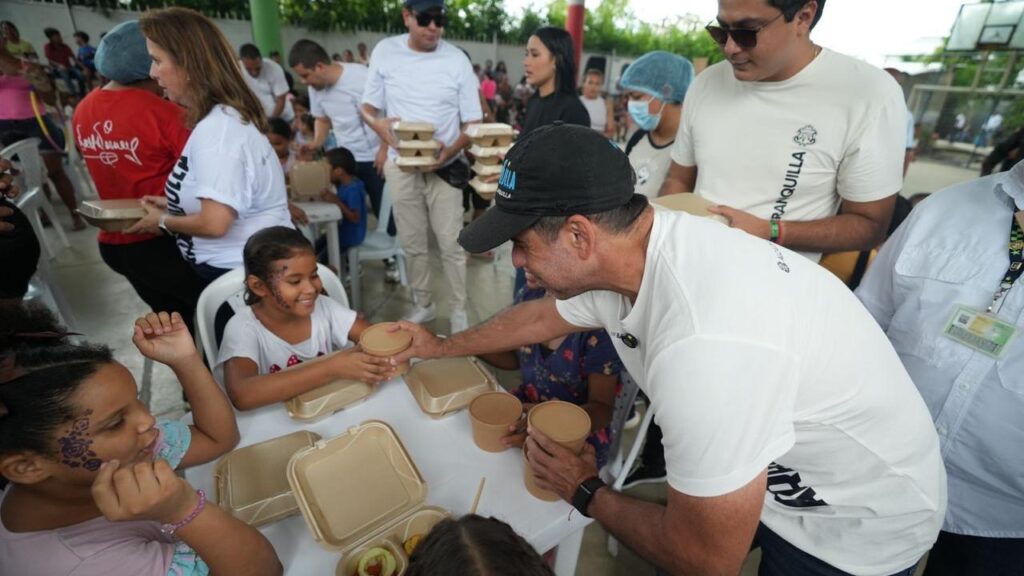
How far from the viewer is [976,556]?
4.47ft

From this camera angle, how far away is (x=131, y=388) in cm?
114

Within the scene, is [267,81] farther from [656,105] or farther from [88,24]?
[88,24]

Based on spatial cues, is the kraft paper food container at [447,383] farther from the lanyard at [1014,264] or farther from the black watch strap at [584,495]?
the lanyard at [1014,264]

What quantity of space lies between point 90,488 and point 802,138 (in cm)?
244

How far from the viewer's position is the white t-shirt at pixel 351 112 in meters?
4.79

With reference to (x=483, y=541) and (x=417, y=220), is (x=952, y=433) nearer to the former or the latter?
(x=483, y=541)

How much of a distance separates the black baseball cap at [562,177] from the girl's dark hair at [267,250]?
126cm

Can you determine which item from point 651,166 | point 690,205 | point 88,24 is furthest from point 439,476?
point 88,24

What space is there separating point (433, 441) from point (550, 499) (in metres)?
0.41

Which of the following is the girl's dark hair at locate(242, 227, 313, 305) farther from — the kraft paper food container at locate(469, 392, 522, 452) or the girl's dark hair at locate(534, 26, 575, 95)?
the girl's dark hair at locate(534, 26, 575, 95)

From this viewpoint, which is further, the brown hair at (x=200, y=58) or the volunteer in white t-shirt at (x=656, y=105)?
the volunteer in white t-shirt at (x=656, y=105)

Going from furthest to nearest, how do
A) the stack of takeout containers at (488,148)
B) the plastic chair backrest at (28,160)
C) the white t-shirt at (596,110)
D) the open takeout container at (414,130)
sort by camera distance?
the white t-shirt at (596,110), the plastic chair backrest at (28,160), the open takeout container at (414,130), the stack of takeout containers at (488,148)

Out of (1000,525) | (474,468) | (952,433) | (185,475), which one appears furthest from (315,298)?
(1000,525)

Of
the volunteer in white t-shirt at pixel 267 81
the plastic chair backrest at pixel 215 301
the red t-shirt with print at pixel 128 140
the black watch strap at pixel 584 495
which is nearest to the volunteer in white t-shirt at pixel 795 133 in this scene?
the black watch strap at pixel 584 495
